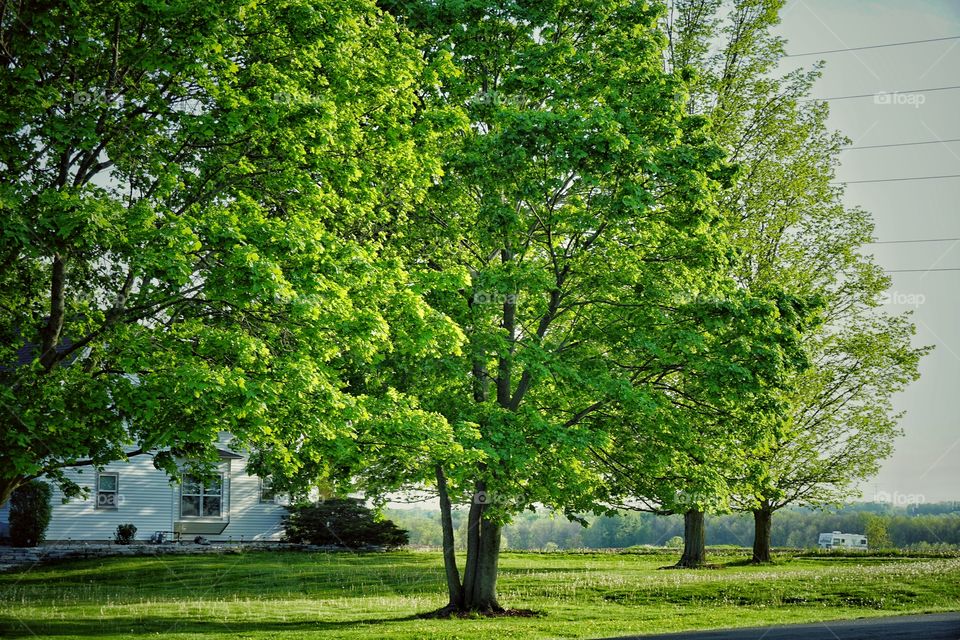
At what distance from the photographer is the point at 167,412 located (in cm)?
1291

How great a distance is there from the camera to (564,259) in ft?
61.5

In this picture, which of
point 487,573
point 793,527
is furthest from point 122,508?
point 793,527

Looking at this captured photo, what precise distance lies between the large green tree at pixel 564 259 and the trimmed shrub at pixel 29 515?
66.8 feet

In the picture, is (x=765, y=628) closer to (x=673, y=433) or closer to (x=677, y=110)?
(x=673, y=433)

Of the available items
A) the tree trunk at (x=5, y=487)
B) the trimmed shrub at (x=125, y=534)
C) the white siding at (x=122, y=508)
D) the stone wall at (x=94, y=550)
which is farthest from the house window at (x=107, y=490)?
the tree trunk at (x=5, y=487)

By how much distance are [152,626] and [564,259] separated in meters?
11.7

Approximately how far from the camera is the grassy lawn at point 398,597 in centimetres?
1764

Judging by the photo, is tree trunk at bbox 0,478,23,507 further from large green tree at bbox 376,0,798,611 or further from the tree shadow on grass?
large green tree at bbox 376,0,798,611

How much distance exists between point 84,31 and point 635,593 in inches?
740

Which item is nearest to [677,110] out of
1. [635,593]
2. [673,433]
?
[673,433]

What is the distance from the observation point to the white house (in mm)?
35094

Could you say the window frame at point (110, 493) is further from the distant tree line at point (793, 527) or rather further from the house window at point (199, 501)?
the distant tree line at point (793, 527)

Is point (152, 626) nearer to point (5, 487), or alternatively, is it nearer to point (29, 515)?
point (5, 487)

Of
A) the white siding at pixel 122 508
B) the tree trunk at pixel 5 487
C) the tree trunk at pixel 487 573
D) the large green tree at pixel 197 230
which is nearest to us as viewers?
the large green tree at pixel 197 230
